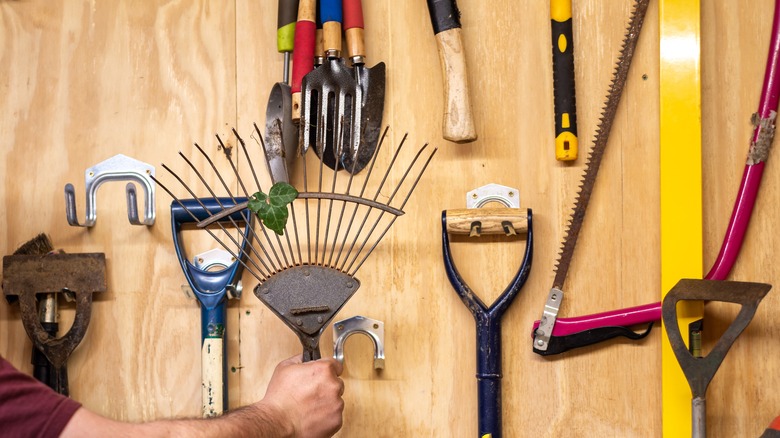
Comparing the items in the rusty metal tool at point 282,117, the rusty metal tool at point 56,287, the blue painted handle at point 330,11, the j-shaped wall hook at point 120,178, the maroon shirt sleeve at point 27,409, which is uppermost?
the blue painted handle at point 330,11

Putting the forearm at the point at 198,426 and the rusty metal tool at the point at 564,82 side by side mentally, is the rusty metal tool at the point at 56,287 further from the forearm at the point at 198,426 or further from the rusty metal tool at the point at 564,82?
the rusty metal tool at the point at 564,82

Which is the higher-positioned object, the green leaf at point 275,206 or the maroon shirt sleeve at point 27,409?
the green leaf at point 275,206

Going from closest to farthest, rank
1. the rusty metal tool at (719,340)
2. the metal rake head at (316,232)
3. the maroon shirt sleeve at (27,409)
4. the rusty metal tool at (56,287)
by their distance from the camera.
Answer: the maroon shirt sleeve at (27,409)
the rusty metal tool at (719,340)
the metal rake head at (316,232)
the rusty metal tool at (56,287)

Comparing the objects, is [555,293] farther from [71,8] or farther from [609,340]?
[71,8]

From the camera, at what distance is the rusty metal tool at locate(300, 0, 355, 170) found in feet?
5.67

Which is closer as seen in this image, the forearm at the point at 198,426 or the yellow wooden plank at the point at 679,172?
the forearm at the point at 198,426

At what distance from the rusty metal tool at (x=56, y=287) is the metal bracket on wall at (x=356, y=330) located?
57cm

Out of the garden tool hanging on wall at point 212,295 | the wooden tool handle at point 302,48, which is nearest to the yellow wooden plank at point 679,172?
the wooden tool handle at point 302,48

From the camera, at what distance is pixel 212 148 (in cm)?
188

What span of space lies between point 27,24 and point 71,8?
12cm

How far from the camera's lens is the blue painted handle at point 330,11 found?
1.74 metres

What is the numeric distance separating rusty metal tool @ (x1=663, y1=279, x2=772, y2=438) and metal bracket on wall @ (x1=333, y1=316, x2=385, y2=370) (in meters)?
0.61

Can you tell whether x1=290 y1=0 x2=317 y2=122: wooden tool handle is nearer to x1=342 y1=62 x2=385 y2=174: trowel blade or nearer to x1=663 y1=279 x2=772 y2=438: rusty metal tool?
x1=342 y1=62 x2=385 y2=174: trowel blade

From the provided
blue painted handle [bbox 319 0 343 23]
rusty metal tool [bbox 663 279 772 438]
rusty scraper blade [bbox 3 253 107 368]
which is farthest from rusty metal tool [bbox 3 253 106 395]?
rusty metal tool [bbox 663 279 772 438]
